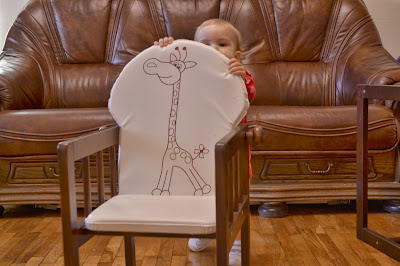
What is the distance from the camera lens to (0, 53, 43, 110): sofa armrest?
274cm

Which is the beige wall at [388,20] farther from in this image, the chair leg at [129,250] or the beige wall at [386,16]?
the chair leg at [129,250]

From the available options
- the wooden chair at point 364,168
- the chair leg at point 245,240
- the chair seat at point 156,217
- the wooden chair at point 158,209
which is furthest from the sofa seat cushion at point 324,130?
the chair seat at point 156,217

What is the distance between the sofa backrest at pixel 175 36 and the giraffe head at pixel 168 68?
1.40m

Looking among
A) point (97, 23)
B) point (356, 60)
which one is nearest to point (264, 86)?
point (356, 60)

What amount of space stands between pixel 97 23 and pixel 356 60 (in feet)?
5.13

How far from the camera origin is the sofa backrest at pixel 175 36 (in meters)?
3.10

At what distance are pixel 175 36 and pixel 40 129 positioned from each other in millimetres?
1079

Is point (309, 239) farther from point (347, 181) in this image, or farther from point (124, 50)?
point (124, 50)

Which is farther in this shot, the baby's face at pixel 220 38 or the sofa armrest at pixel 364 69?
the sofa armrest at pixel 364 69

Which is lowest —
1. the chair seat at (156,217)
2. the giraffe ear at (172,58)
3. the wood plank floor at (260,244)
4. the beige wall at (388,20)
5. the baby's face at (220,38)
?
the wood plank floor at (260,244)

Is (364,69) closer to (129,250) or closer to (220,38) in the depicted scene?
(220,38)

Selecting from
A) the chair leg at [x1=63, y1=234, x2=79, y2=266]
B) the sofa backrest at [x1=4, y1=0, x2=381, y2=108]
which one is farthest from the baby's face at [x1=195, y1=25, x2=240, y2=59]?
the sofa backrest at [x1=4, y1=0, x2=381, y2=108]

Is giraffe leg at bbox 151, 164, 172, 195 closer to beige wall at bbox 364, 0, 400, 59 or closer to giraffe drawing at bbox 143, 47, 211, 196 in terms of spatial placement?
giraffe drawing at bbox 143, 47, 211, 196

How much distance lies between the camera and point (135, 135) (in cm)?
172
